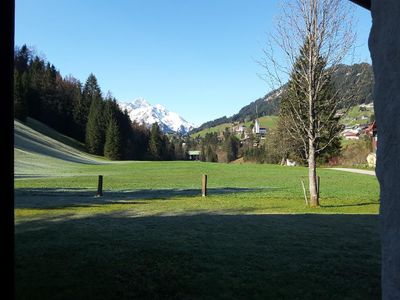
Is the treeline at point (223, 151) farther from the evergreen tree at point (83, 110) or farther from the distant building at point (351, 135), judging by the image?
the evergreen tree at point (83, 110)

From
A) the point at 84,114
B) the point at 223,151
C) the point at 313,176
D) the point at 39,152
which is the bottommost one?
the point at 313,176

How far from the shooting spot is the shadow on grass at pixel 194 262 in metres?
5.29

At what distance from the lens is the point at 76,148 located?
106m

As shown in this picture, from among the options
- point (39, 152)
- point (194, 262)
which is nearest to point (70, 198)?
point (194, 262)

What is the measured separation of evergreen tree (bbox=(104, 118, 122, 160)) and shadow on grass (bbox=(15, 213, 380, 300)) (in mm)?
96673

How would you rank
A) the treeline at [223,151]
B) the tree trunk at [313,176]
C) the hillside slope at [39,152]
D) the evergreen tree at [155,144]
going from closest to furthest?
the tree trunk at [313,176]
the hillside slope at [39,152]
the evergreen tree at [155,144]
the treeline at [223,151]

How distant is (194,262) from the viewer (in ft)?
21.6

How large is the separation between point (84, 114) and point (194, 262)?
11367cm

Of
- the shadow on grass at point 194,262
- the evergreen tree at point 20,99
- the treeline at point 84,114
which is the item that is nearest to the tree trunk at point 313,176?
the shadow on grass at point 194,262

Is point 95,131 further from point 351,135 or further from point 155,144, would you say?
point 351,135

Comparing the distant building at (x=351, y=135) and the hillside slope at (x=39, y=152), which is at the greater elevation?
the distant building at (x=351, y=135)

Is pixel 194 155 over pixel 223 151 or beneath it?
beneath

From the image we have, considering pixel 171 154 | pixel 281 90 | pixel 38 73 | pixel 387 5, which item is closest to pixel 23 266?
pixel 387 5

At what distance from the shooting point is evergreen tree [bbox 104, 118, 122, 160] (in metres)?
105
